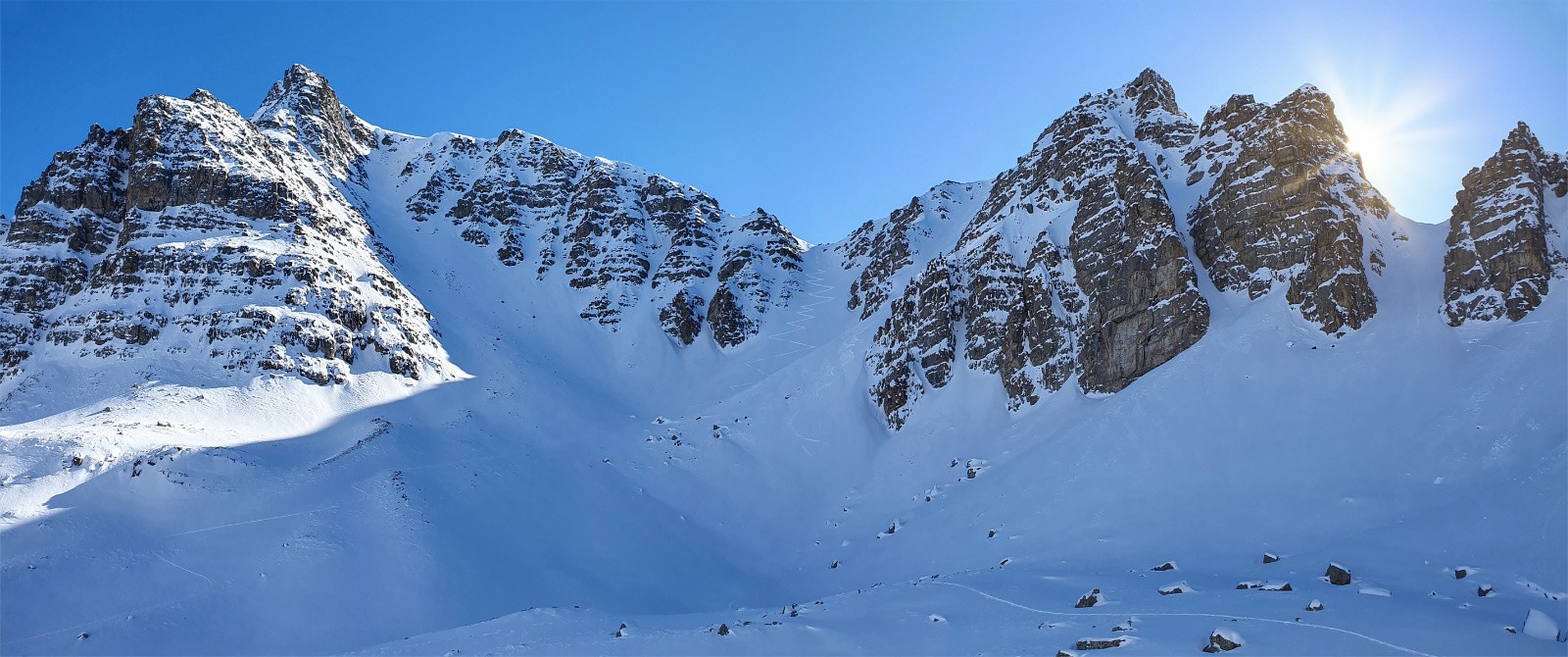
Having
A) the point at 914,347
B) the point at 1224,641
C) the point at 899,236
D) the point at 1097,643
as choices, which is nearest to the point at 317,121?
the point at 899,236

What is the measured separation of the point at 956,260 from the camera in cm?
7381

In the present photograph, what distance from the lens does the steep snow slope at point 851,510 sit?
79.5ft

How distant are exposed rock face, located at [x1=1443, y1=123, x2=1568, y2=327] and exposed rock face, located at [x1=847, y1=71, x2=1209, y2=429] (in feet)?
46.9

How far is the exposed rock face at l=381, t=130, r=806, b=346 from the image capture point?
10269 cm

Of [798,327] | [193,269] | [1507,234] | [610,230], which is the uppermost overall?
[610,230]

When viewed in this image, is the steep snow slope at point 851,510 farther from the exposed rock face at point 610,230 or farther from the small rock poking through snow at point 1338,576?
the exposed rock face at point 610,230

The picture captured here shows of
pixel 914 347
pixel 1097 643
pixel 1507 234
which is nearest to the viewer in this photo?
pixel 1097 643

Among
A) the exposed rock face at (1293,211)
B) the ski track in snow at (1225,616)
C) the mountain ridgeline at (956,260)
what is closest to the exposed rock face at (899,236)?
the mountain ridgeline at (956,260)

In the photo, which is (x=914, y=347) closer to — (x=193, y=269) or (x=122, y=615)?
(x=122, y=615)

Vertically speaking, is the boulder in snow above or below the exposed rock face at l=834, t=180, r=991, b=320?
below

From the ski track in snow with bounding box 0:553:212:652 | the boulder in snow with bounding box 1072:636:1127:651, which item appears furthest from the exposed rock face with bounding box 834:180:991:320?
the boulder in snow with bounding box 1072:636:1127:651

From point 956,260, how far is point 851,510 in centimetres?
3062

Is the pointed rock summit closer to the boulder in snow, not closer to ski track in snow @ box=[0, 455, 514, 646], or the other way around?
ski track in snow @ box=[0, 455, 514, 646]

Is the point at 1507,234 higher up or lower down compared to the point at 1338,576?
higher up
